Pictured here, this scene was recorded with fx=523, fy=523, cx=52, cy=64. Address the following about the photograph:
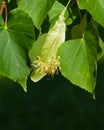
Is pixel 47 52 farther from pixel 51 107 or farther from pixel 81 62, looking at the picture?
pixel 51 107

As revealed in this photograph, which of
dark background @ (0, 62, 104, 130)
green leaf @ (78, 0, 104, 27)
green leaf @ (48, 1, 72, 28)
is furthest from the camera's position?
dark background @ (0, 62, 104, 130)

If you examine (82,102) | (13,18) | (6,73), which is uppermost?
(13,18)

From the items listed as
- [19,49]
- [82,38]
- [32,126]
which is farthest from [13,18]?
[32,126]

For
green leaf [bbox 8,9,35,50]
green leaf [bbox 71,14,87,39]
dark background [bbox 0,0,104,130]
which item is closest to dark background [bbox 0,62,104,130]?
dark background [bbox 0,0,104,130]

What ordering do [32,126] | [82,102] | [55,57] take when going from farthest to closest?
[82,102] < [32,126] < [55,57]

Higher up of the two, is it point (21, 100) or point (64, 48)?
point (64, 48)

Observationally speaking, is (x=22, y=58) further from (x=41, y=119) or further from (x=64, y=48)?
(x=41, y=119)

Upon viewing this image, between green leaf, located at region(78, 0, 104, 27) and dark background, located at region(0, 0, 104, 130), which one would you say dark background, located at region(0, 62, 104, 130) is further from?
green leaf, located at region(78, 0, 104, 27)
